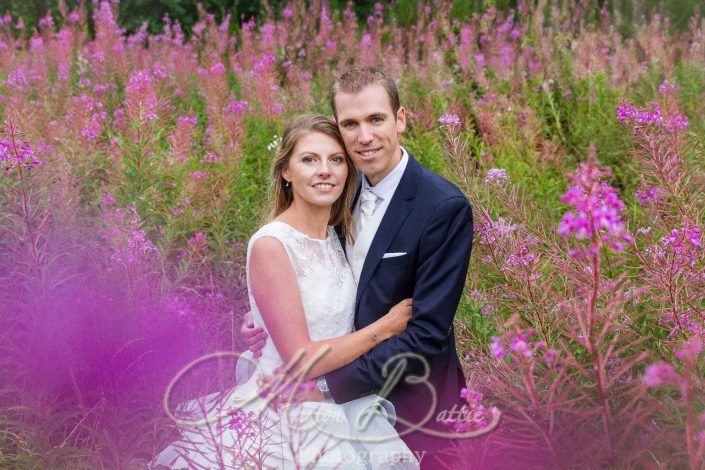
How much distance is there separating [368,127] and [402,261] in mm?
522

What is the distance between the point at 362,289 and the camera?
2.96 m

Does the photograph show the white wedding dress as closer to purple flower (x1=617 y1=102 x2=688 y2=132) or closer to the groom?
the groom

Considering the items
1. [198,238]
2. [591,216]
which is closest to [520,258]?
[591,216]

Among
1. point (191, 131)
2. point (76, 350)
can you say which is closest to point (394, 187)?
point (76, 350)

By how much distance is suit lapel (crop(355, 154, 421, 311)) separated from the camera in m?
2.92

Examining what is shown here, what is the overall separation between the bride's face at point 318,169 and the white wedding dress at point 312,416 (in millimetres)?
165

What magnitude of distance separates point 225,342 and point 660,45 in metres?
5.18

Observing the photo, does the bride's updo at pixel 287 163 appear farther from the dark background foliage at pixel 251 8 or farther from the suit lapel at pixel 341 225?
the dark background foliage at pixel 251 8

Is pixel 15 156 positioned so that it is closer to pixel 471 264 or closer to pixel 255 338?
pixel 255 338

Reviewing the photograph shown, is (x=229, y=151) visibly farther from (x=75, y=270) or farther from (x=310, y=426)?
(x=310, y=426)

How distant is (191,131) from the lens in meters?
5.12

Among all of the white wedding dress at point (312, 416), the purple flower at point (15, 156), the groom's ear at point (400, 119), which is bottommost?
the white wedding dress at point (312, 416)

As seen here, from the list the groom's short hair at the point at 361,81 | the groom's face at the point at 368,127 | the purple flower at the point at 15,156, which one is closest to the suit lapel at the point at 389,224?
the groom's face at the point at 368,127

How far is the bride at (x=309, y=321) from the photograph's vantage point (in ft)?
8.63
